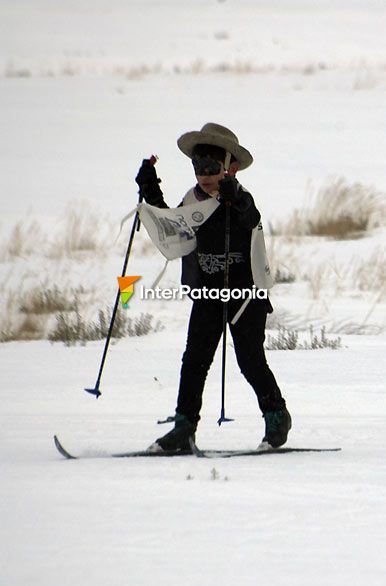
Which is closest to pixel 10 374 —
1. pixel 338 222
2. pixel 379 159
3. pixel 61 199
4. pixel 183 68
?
pixel 338 222

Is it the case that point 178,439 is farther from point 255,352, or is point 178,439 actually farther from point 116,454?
point 255,352

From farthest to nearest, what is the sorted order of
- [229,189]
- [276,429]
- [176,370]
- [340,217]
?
1. [340,217]
2. [176,370]
3. [276,429]
4. [229,189]

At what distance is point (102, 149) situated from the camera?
2589 cm

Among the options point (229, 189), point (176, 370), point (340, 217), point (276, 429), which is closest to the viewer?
point (229, 189)

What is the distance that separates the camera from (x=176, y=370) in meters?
9.62

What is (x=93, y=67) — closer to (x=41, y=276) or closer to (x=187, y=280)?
(x=41, y=276)

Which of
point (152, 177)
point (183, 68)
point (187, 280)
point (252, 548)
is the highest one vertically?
point (183, 68)

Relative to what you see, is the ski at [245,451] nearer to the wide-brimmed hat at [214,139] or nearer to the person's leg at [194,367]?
the person's leg at [194,367]

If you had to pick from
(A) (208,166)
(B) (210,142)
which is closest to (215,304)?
(A) (208,166)

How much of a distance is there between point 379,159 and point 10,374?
14673 millimetres

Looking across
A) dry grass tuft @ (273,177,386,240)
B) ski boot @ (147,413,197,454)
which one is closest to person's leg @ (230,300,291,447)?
ski boot @ (147,413,197,454)

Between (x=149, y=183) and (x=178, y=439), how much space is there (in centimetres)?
117

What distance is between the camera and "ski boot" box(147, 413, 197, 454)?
259 inches

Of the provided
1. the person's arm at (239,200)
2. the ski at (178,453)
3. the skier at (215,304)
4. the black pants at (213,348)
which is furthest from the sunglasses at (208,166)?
the ski at (178,453)
